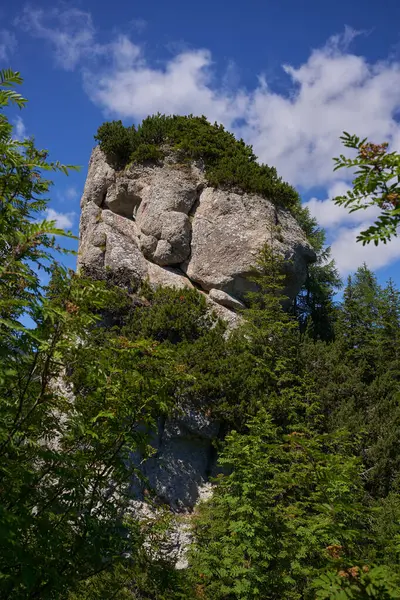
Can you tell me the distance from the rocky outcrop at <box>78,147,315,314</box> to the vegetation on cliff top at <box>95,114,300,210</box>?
543 mm

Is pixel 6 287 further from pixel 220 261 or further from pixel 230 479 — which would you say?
pixel 220 261

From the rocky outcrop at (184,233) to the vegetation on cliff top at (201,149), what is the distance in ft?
1.78

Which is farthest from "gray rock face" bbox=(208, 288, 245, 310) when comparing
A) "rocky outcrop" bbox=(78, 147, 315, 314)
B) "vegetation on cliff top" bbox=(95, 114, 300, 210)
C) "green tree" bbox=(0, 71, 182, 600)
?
"green tree" bbox=(0, 71, 182, 600)

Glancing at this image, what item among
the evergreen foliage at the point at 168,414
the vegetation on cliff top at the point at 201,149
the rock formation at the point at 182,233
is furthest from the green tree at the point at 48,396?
the vegetation on cliff top at the point at 201,149

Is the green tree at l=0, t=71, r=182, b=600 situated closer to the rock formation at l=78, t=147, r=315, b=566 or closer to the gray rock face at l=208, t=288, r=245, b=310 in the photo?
the rock formation at l=78, t=147, r=315, b=566

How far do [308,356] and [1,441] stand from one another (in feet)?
41.3

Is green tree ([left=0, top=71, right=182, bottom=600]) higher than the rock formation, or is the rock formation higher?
the rock formation

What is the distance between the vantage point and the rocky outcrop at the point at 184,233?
1769cm

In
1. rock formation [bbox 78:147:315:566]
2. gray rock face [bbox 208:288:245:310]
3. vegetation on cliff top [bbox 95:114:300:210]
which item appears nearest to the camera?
gray rock face [bbox 208:288:245:310]

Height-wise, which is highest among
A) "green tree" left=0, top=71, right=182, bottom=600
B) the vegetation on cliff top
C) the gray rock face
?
the vegetation on cliff top

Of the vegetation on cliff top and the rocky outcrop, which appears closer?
the rocky outcrop

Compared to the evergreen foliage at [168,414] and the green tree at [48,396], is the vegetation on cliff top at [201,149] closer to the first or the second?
the evergreen foliage at [168,414]

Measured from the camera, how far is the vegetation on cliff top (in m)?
19.5

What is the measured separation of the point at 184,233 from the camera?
1873cm
